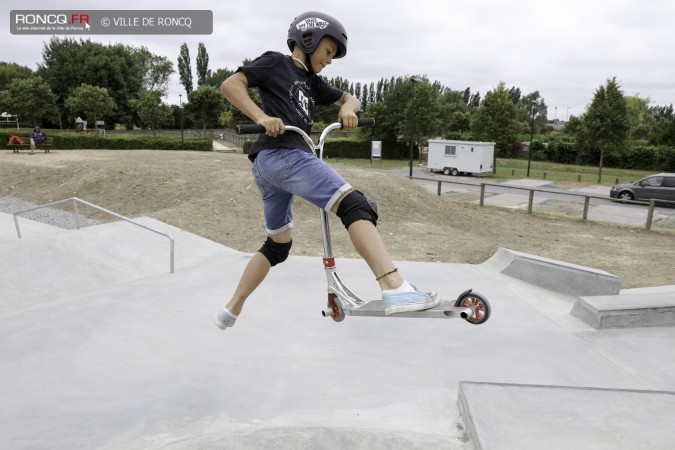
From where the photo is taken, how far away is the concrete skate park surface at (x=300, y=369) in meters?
2.78

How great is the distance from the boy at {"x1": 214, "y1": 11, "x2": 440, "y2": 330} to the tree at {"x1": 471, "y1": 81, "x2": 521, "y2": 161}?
133 feet

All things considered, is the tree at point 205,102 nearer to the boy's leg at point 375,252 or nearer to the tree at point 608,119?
the tree at point 608,119

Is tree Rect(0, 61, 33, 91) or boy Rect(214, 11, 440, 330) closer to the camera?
boy Rect(214, 11, 440, 330)

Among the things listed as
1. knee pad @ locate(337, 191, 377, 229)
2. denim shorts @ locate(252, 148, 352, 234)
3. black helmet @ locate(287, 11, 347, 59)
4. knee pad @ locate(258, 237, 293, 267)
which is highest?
black helmet @ locate(287, 11, 347, 59)

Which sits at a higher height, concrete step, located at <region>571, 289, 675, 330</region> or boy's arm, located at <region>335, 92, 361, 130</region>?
boy's arm, located at <region>335, 92, 361, 130</region>

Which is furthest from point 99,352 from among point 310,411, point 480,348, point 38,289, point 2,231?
point 2,231

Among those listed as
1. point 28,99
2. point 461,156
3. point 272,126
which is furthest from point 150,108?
point 272,126

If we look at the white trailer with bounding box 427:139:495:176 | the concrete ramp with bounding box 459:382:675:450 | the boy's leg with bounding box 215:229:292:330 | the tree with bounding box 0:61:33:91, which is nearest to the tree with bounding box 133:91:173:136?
the tree with bounding box 0:61:33:91

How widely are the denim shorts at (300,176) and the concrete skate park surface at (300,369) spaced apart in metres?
1.47

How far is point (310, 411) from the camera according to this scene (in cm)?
314

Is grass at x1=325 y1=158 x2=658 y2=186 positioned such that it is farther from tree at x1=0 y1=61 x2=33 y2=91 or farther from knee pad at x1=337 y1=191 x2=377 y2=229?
tree at x1=0 y1=61 x2=33 y2=91

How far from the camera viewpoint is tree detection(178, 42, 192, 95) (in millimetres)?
104688

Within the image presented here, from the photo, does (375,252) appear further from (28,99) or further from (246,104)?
(28,99)

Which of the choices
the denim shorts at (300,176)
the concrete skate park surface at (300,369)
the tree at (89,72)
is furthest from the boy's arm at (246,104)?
the tree at (89,72)
